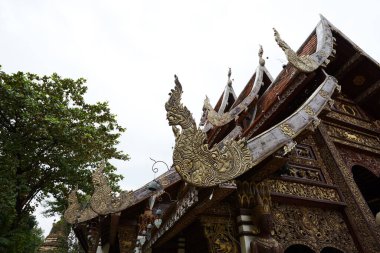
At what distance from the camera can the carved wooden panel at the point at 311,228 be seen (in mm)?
3646

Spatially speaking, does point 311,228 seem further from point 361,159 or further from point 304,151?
point 361,159

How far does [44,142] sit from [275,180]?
11.3 metres

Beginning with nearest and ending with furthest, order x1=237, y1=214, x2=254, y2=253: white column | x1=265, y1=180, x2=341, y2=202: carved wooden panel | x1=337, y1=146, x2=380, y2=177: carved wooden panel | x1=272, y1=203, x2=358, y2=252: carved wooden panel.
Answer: x1=237, y1=214, x2=254, y2=253: white column < x1=272, y1=203, x2=358, y2=252: carved wooden panel < x1=265, y1=180, x2=341, y2=202: carved wooden panel < x1=337, y1=146, x2=380, y2=177: carved wooden panel

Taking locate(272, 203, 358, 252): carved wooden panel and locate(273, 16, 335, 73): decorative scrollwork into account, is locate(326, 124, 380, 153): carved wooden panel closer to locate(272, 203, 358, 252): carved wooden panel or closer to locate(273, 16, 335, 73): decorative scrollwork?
locate(273, 16, 335, 73): decorative scrollwork

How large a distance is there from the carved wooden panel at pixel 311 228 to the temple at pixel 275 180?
16mm

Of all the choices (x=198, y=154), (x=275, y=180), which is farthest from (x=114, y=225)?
(x=198, y=154)

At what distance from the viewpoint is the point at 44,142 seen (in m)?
12.5

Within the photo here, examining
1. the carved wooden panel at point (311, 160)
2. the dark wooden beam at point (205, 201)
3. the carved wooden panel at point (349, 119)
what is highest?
the carved wooden panel at point (349, 119)

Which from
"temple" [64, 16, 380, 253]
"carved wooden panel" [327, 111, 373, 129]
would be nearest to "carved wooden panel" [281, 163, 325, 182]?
"temple" [64, 16, 380, 253]

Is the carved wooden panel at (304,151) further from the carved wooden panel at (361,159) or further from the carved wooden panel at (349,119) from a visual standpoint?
the carved wooden panel at (349,119)

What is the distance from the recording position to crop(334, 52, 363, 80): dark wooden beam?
19.7 ft

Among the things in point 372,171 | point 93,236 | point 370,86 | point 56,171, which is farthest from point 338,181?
point 56,171

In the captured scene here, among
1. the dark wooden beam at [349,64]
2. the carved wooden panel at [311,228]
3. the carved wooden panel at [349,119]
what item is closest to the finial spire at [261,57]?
the dark wooden beam at [349,64]

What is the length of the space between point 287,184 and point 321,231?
2.46 ft
